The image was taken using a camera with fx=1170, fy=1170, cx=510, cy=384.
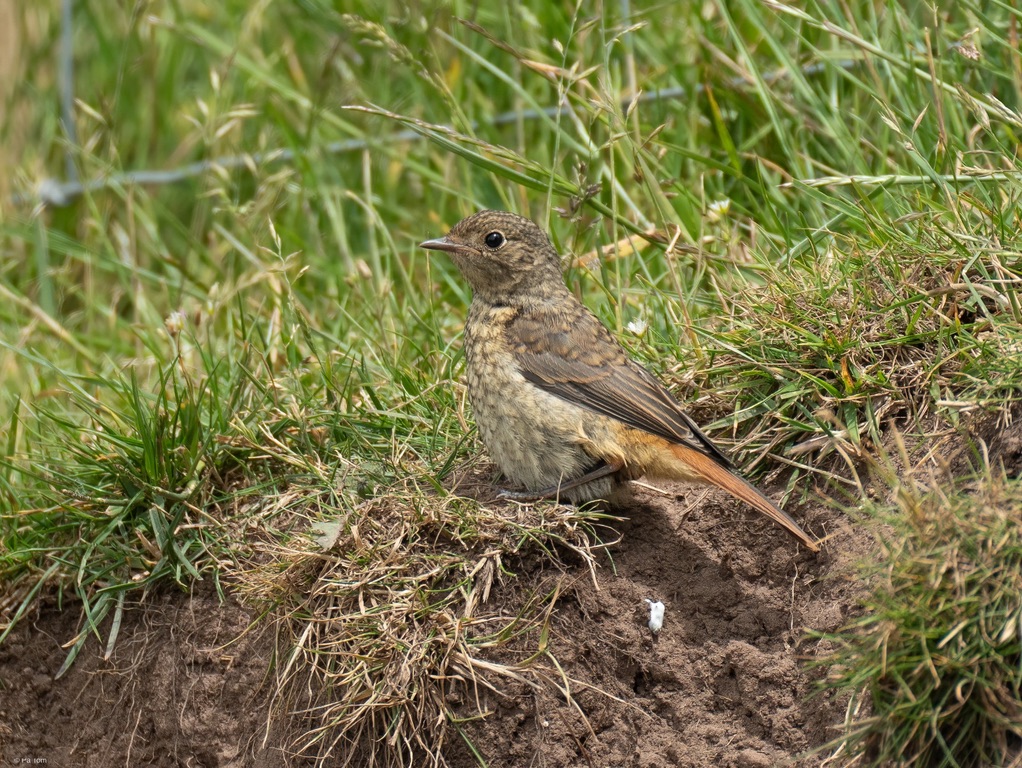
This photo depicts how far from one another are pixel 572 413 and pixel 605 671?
2.97ft

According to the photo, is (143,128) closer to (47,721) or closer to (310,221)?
(310,221)

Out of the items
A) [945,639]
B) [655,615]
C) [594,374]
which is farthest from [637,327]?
[945,639]

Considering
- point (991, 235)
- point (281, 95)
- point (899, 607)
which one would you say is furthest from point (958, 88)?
point (281, 95)

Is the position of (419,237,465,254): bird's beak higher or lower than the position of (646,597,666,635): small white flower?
higher

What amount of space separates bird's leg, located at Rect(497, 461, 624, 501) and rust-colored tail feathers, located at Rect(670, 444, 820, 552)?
0.26 m

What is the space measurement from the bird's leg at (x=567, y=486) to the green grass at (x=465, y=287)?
27 cm

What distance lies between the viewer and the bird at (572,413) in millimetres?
3754

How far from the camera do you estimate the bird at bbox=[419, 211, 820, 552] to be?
3754 millimetres

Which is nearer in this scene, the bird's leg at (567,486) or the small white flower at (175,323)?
the bird's leg at (567,486)

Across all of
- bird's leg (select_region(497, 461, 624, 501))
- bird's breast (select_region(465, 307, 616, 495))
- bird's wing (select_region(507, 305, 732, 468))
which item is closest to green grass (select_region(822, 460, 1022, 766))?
bird's wing (select_region(507, 305, 732, 468))

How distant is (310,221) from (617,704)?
3.62 metres

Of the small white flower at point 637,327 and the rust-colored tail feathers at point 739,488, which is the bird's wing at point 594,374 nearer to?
the rust-colored tail feathers at point 739,488

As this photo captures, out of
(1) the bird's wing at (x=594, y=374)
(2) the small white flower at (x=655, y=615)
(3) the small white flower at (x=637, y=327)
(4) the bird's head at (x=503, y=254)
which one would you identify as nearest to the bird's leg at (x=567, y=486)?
(1) the bird's wing at (x=594, y=374)

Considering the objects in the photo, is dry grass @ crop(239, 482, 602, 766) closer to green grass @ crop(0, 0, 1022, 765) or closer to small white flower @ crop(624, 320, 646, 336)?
green grass @ crop(0, 0, 1022, 765)
